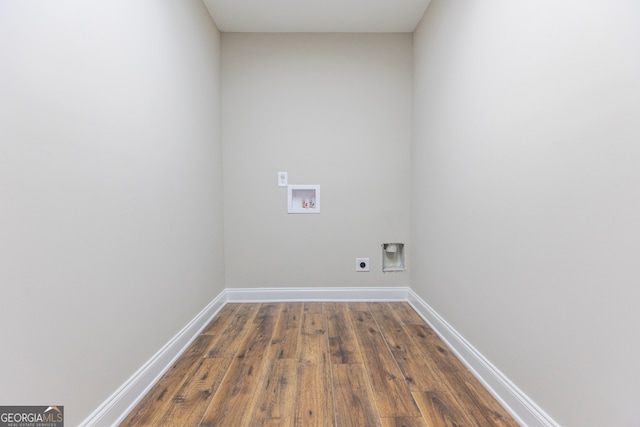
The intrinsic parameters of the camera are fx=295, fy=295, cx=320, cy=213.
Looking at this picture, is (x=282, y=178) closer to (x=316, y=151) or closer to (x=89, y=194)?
(x=316, y=151)

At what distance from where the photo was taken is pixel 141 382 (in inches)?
56.0

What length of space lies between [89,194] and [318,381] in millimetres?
1338

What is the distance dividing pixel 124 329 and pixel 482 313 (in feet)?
5.71

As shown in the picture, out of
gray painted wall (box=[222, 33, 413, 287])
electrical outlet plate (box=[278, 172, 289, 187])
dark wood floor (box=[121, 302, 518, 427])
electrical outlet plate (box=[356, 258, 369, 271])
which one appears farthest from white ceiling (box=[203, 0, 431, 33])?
dark wood floor (box=[121, 302, 518, 427])

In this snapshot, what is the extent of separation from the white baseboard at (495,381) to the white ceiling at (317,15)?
2.33 metres

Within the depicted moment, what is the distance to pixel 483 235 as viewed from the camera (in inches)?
60.5

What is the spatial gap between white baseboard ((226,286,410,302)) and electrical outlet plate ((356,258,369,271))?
0.19 m

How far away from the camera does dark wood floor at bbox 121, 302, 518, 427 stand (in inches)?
50.2

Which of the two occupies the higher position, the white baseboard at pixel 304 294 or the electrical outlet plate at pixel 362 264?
the electrical outlet plate at pixel 362 264

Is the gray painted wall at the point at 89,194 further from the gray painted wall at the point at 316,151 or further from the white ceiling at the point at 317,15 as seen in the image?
the gray painted wall at the point at 316,151

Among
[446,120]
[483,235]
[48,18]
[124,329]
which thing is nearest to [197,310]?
[124,329]

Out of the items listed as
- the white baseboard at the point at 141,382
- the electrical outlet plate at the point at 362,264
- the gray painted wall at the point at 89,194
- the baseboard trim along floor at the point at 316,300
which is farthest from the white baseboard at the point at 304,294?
the gray painted wall at the point at 89,194

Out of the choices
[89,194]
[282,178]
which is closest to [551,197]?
[89,194]

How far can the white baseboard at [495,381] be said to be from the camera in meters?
1.18
